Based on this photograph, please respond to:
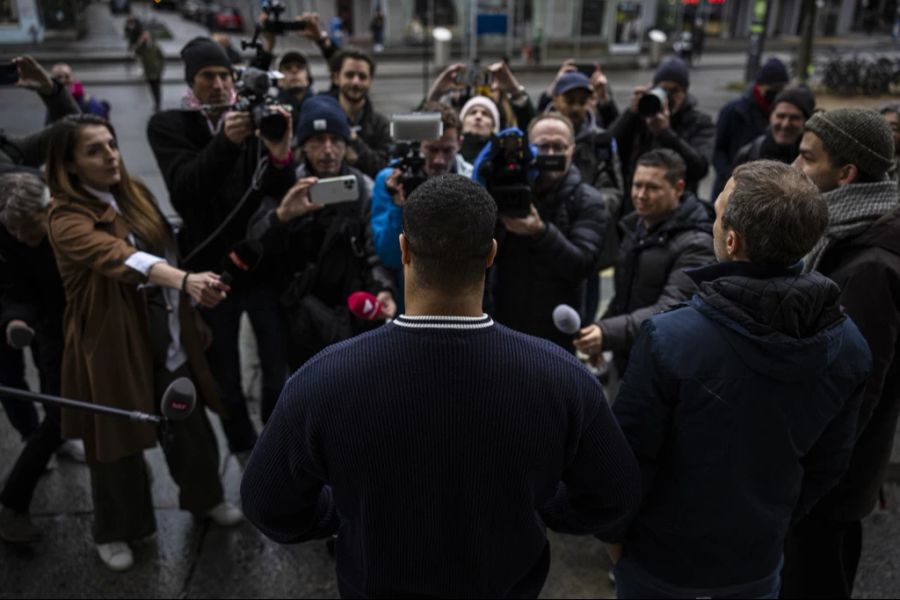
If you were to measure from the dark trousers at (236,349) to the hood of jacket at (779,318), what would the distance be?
2.29 m

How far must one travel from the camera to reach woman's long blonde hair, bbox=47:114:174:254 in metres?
2.66

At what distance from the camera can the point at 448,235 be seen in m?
1.37

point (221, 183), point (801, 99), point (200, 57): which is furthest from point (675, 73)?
point (221, 183)

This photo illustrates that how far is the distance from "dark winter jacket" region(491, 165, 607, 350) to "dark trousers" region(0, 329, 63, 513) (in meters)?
2.04

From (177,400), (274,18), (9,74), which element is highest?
(274,18)

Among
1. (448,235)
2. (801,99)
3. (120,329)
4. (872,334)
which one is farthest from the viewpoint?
(801,99)

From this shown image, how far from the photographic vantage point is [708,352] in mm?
1680

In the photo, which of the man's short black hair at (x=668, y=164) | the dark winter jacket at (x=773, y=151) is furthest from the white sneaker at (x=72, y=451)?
the dark winter jacket at (x=773, y=151)

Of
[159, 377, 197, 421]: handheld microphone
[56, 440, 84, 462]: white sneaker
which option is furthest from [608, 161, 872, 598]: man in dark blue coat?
[56, 440, 84, 462]: white sneaker

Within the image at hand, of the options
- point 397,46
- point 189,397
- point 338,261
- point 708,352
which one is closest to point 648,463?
point 708,352

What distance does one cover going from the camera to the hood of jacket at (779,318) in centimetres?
164

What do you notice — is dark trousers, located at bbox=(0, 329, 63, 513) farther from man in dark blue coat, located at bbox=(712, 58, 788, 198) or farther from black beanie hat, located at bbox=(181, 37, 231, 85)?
man in dark blue coat, located at bbox=(712, 58, 788, 198)

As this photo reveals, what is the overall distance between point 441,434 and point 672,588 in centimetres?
103

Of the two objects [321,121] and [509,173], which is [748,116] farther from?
[321,121]
